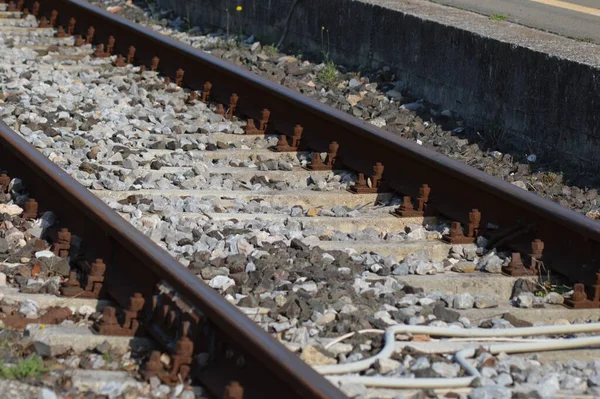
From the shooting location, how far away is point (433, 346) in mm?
4832

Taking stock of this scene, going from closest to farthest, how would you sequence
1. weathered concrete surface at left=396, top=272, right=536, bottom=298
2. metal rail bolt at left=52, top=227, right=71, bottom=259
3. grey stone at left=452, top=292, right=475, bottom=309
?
grey stone at left=452, top=292, right=475, bottom=309 < weathered concrete surface at left=396, top=272, right=536, bottom=298 < metal rail bolt at left=52, top=227, right=71, bottom=259

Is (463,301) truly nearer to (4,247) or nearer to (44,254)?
(44,254)

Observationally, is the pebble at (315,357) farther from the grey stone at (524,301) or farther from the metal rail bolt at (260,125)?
the metal rail bolt at (260,125)

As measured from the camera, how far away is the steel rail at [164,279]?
4164 mm

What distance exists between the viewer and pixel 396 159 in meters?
7.13

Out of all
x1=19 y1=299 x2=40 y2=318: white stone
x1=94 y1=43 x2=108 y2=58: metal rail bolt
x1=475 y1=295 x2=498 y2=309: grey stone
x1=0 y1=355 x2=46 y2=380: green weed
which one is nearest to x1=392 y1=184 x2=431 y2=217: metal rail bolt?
x1=475 y1=295 x2=498 y2=309: grey stone

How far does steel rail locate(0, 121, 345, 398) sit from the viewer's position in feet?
13.7

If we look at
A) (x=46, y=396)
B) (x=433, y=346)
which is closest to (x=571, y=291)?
(x=433, y=346)

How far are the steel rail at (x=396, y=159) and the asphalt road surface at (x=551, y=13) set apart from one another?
101 inches

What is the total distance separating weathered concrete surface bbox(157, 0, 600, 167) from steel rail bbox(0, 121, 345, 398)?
3.43 m

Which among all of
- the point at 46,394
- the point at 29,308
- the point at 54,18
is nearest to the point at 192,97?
the point at 54,18

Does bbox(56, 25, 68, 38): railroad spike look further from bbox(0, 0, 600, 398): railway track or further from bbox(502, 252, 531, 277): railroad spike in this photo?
bbox(502, 252, 531, 277): railroad spike

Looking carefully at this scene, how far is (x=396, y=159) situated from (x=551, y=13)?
4.46 meters

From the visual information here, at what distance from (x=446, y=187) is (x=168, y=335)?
2.38 metres
